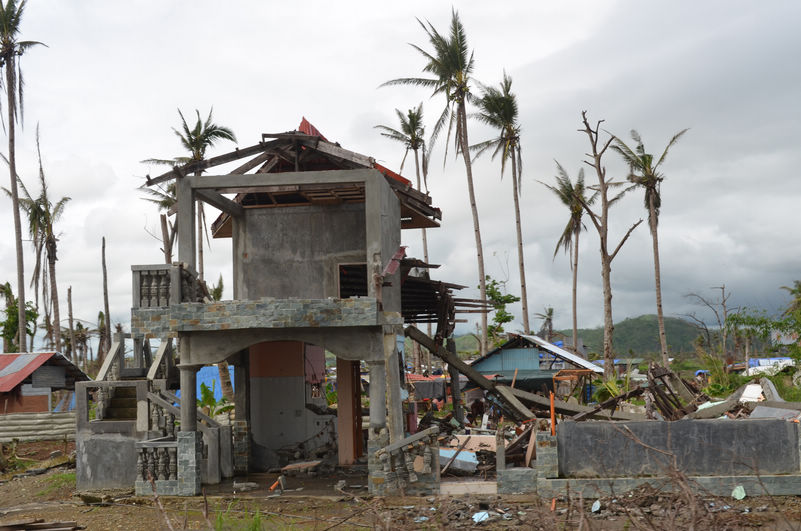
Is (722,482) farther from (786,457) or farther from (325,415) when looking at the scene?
(325,415)

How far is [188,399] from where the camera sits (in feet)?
51.1

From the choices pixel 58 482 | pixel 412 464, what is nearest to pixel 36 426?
pixel 58 482

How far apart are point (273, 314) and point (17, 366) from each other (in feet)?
59.9

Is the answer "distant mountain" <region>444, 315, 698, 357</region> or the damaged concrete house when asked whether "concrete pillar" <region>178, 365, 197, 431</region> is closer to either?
the damaged concrete house

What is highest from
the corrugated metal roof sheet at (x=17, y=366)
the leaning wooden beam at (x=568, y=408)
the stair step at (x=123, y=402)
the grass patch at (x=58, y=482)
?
the corrugated metal roof sheet at (x=17, y=366)

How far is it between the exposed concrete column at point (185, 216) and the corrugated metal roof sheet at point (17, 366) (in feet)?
51.2

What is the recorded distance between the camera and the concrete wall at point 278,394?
62.8ft

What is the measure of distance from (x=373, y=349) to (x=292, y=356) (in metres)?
4.90

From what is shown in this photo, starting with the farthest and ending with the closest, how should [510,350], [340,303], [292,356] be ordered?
1. [510,350]
2. [292,356]
3. [340,303]

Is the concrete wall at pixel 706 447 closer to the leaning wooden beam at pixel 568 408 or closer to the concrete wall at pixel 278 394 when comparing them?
the leaning wooden beam at pixel 568 408

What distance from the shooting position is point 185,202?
1569 centimetres

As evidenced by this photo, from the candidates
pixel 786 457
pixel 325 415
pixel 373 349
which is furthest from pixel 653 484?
pixel 325 415

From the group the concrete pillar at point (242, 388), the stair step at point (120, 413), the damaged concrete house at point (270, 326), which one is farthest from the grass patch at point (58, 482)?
the concrete pillar at point (242, 388)

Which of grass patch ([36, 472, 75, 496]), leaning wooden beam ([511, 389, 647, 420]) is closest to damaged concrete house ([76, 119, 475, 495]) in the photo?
grass patch ([36, 472, 75, 496])
